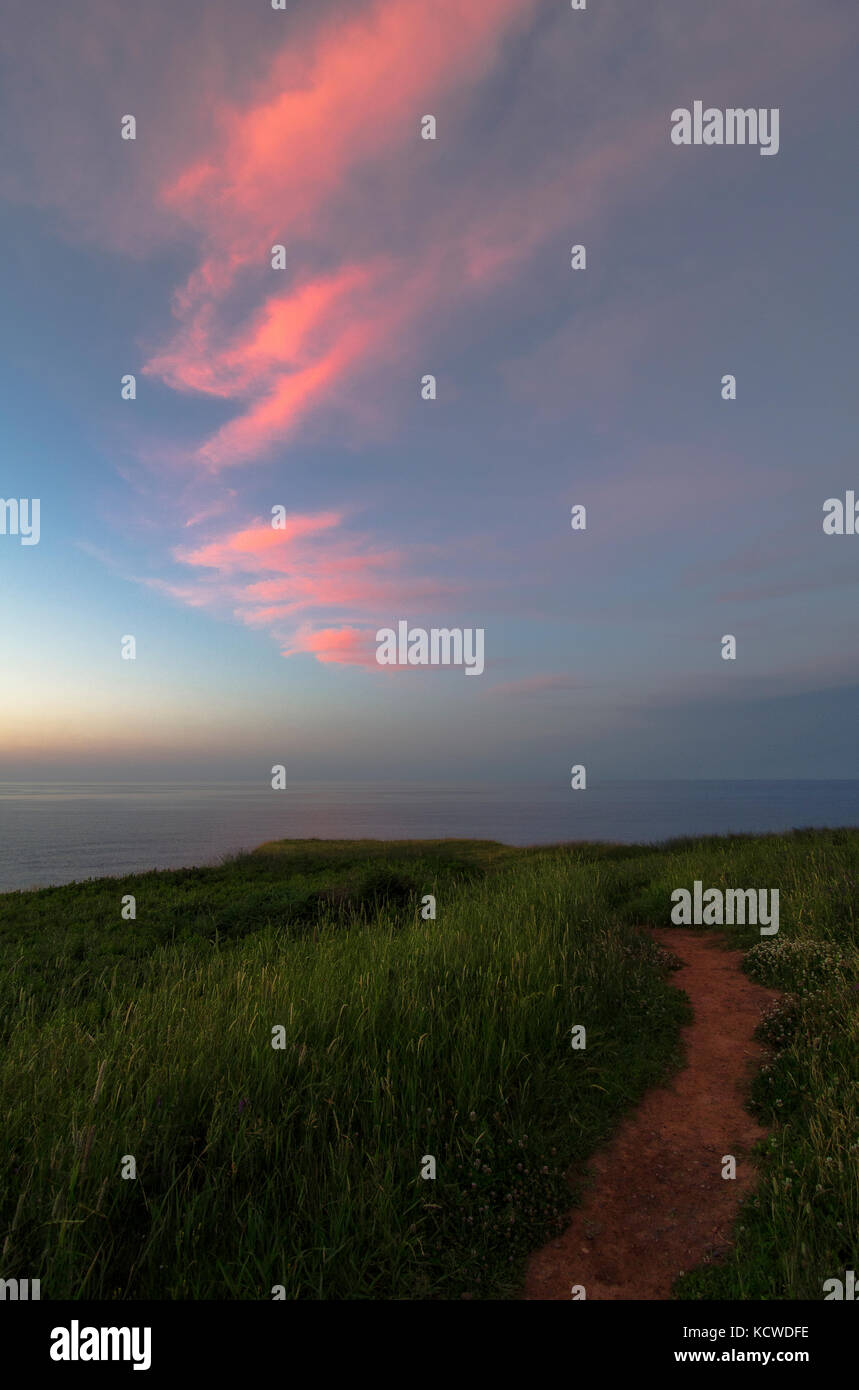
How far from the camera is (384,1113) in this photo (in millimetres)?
4895

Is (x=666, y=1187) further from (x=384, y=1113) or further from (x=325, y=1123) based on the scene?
(x=325, y=1123)

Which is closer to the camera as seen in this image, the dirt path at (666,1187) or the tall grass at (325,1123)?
the tall grass at (325,1123)

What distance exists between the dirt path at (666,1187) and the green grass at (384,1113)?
0.58ft

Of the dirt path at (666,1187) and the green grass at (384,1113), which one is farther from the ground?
the green grass at (384,1113)

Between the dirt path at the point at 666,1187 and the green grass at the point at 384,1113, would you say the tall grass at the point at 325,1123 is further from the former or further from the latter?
the dirt path at the point at 666,1187

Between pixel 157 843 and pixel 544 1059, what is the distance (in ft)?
242

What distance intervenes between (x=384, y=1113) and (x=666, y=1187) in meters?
2.32

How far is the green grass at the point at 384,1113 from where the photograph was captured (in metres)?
3.70

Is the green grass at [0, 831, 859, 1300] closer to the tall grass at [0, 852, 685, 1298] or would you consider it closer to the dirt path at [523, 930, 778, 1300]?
the tall grass at [0, 852, 685, 1298]

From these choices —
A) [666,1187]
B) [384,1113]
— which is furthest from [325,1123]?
[666,1187]

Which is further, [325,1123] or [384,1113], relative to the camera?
[384,1113]

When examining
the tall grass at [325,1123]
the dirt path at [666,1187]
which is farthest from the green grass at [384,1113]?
the dirt path at [666,1187]

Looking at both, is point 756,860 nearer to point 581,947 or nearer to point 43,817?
point 581,947

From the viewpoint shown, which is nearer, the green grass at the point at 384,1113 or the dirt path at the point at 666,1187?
the green grass at the point at 384,1113
